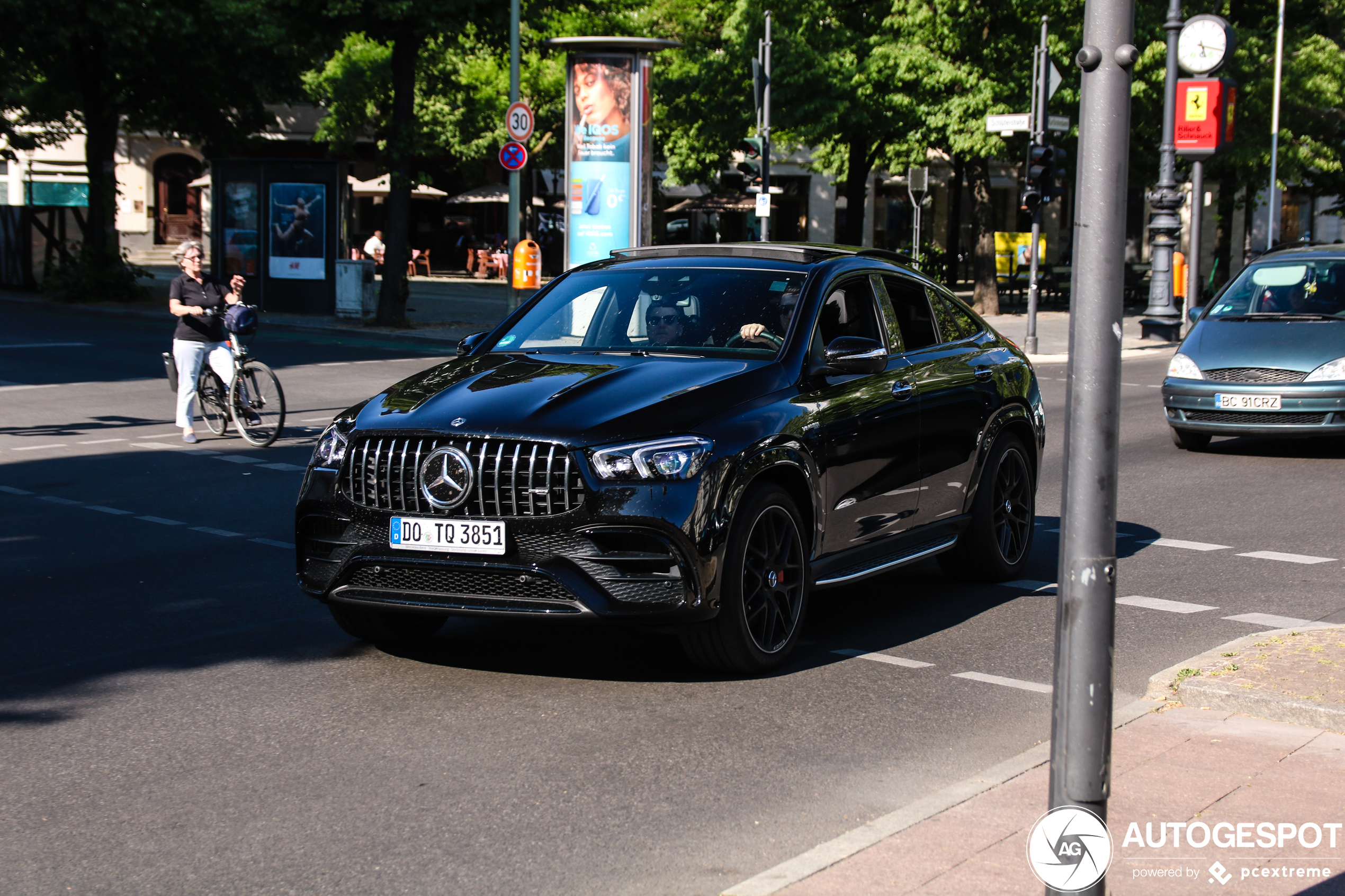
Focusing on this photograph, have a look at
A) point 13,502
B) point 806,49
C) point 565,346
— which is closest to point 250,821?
point 565,346

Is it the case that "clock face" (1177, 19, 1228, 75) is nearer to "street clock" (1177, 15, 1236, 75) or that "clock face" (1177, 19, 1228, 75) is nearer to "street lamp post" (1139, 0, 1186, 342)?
"street clock" (1177, 15, 1236, 75)

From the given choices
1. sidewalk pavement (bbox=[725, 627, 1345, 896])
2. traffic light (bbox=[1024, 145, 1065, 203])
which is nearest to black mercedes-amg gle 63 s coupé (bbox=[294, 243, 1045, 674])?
sidewalk pavement (bbox=[725, 627, 1345, 896])

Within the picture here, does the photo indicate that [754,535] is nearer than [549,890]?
No

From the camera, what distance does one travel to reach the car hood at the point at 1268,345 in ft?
43.1

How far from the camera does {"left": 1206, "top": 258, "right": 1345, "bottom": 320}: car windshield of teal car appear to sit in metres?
14.0

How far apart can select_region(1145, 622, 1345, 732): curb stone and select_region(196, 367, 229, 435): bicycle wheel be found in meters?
10.4

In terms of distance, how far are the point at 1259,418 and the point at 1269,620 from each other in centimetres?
649

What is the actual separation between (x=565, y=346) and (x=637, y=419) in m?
1.32

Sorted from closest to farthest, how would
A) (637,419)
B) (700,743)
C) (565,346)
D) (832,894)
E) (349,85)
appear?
(832,894) < (700,743) < (637,419) < (565,346) < (349,85)

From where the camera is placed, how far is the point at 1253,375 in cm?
1325

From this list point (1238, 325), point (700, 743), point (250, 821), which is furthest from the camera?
point (1238, 325)

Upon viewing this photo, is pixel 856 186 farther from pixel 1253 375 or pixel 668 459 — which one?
pixel 668 459

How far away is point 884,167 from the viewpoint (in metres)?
39.3

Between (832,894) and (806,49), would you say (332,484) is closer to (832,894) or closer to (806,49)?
(832,894)
